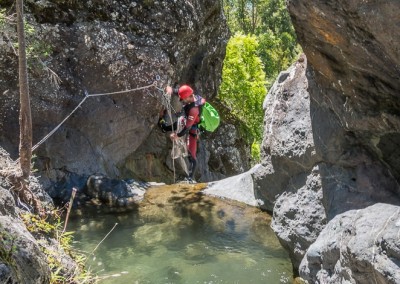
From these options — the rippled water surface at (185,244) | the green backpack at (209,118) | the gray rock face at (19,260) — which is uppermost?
the green backpack at (209,118)

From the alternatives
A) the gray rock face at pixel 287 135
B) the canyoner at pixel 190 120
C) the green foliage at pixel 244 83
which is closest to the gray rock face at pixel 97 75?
the canyoner at pixel 190 120

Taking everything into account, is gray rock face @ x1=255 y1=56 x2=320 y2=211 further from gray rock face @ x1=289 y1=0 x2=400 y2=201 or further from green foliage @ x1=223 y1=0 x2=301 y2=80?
green foliage @ x1=223 y1=0 x2=301 y2=80

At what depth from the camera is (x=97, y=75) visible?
10555 millimetres

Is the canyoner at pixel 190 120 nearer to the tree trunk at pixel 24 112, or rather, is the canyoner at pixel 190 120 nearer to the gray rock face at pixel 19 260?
the tree trunk at pixel 24 112

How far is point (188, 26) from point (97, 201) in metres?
5.01

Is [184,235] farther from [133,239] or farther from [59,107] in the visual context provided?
[59,107]

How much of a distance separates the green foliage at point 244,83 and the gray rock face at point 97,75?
26.7ft

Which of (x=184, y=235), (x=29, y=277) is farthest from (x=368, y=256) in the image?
(x=184, y=235)

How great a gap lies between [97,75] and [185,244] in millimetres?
4960

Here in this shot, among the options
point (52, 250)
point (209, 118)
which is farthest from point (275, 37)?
point (52, 250)

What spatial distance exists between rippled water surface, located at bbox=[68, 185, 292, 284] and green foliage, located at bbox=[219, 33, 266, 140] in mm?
11832

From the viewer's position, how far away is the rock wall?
439cm

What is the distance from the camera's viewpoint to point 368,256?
13.8 ft

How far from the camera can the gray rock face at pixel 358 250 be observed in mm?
4008
